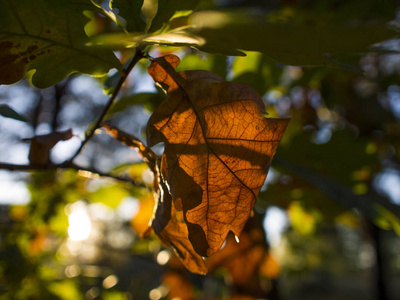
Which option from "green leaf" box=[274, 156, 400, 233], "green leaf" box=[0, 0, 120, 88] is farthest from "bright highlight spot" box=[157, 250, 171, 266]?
"green leaf" box=[0, 0, 120, 88]

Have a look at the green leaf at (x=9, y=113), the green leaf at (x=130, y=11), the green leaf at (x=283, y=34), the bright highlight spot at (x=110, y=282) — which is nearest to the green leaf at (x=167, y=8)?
the green leaf at (x=130, y=11)

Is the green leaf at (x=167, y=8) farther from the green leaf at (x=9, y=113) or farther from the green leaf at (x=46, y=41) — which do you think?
the green leaf at (x=9, y=113)

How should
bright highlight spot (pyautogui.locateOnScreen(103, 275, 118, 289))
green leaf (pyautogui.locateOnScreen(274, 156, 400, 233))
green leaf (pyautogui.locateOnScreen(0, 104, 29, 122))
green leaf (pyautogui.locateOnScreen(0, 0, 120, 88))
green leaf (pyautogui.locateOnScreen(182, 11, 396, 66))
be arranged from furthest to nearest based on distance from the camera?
bright highlight spot (pyautogui.locateOnScreen(103, 275, 118, 289)) < green leaf (pyautogui.locateOnScreen(274, 156, 400, 233)) < green leaf (pyautogui.locateOnScreen(0, 104, 29, 122)) < green leaf (pyautogui.locateOnScreen(0, 0, 120, 88)) < green leaf (pyautogui.locateOnScreen(182, 11, 396, 66))

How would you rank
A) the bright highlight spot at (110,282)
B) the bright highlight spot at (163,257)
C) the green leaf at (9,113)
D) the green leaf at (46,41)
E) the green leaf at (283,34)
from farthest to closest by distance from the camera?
the bright highlight spot at (163,257) → the bright highlight spot at (110,282) → the green leaf at (9,113) → the green leaf at (46,41) → the green leaf at (283,34)

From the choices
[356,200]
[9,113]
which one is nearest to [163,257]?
[356,200]

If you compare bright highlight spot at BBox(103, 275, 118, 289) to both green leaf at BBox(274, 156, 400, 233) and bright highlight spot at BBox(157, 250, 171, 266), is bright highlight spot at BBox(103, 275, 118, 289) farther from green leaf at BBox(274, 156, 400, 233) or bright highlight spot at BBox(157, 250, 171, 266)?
green leaf at BBox(274, 156, 400, 233)

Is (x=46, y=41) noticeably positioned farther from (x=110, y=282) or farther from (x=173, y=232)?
(x=110, y=282)
